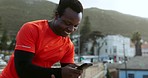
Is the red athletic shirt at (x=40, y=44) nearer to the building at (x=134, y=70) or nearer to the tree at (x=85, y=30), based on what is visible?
the building at (x=134, y=70)

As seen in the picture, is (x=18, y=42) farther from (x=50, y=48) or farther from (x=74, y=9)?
(x=74, y=9)

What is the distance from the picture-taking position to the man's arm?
8.01 ft

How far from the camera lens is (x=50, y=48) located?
2.65 m

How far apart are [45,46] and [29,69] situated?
26 centimetres

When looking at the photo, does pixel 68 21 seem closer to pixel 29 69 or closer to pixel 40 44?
pixel 40 44

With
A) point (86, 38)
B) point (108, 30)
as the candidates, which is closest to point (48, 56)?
point (86, 38)

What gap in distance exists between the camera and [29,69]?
244 centimetres

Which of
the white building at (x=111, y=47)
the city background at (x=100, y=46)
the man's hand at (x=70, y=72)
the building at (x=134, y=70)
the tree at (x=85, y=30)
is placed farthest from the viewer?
the white building at (x=111, y=47)

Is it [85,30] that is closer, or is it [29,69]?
[29,69]

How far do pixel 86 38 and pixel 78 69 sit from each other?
96.3 meters

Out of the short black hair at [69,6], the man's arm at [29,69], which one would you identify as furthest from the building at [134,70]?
the man's arm at [29,69]

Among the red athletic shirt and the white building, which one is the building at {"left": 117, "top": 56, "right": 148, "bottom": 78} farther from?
the red athletic shirt

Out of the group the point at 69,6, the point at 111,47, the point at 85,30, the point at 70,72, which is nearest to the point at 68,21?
the point at 69,6

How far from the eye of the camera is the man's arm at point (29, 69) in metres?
2.44
